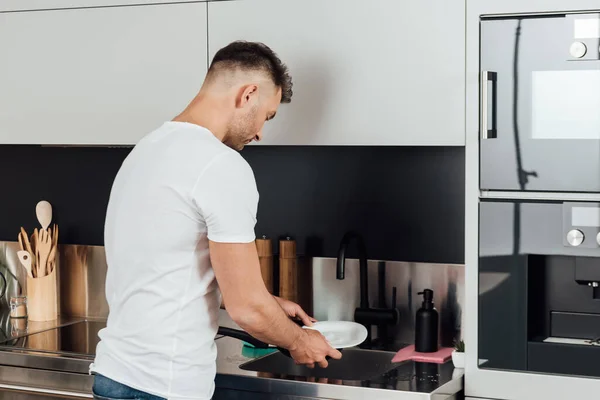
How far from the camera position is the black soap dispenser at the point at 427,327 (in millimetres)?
2640

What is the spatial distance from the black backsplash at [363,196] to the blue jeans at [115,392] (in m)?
1.04

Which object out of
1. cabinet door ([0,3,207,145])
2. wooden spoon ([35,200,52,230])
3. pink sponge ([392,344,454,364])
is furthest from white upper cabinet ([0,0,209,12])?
pink sponge ([392,344,454,364])

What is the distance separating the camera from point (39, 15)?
2.91m

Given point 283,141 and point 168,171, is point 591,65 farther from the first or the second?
point 168,171

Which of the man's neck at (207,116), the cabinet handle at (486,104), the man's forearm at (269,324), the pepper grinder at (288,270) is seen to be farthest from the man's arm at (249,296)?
the pepper grinder at (288,270)

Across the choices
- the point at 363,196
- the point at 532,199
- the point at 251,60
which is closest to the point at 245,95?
the point at 251,60

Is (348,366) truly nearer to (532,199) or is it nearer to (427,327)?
(427,327)

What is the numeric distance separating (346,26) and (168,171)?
75cm

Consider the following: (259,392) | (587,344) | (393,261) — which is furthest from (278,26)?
(587,344)

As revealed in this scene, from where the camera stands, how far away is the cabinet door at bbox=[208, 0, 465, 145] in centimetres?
240

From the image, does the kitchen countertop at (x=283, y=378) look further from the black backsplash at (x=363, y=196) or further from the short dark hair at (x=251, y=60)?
the short dark hair at (x=251, y=60)

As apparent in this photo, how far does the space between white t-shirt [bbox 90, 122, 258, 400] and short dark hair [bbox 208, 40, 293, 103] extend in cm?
21

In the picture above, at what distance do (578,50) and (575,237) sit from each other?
1.48 ft

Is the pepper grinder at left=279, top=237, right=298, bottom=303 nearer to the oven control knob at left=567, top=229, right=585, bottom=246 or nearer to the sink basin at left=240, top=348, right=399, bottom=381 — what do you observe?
the sink basin at left=240, top=348, right=399, bottom=381
